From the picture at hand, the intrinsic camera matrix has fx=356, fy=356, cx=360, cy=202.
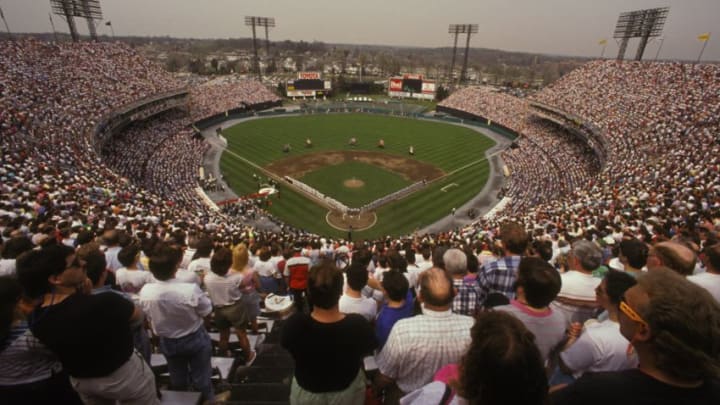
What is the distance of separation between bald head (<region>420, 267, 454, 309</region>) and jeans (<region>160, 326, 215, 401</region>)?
138 inches

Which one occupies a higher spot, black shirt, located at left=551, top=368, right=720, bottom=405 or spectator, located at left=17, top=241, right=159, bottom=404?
black shirt, located at left=551, top=368, right=720, bottom=405

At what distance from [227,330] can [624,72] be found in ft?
189

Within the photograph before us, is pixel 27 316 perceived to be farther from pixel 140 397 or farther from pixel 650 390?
pixel 650 390

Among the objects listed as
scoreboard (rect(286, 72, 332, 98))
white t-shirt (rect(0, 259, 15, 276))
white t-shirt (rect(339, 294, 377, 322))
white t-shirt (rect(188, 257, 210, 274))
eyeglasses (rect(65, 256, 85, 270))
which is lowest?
scoreboard (rect(286, 72, 332, 98))

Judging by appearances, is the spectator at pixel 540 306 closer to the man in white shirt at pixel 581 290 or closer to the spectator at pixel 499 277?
the spectator at pixel 499 277

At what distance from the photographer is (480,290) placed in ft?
19.0

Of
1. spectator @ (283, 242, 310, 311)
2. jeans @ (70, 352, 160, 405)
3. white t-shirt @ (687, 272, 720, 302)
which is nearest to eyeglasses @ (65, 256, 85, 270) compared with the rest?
jeans @ (70, 352, 160, 405)

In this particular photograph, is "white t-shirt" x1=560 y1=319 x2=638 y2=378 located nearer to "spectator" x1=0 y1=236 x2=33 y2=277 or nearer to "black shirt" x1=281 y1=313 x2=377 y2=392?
"black shirt" x1=281 y1=313 x2=377 y2=392

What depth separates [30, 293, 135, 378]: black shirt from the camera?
3.38 metres

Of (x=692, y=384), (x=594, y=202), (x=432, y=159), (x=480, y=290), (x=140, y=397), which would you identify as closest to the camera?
(x=692, y=384)

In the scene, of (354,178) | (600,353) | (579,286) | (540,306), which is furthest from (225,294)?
(354,178)

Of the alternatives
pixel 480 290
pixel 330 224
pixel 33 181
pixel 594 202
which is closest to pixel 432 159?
pixel 330 224

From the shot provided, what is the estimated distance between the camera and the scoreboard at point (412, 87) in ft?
258

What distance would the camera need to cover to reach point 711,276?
618cm
